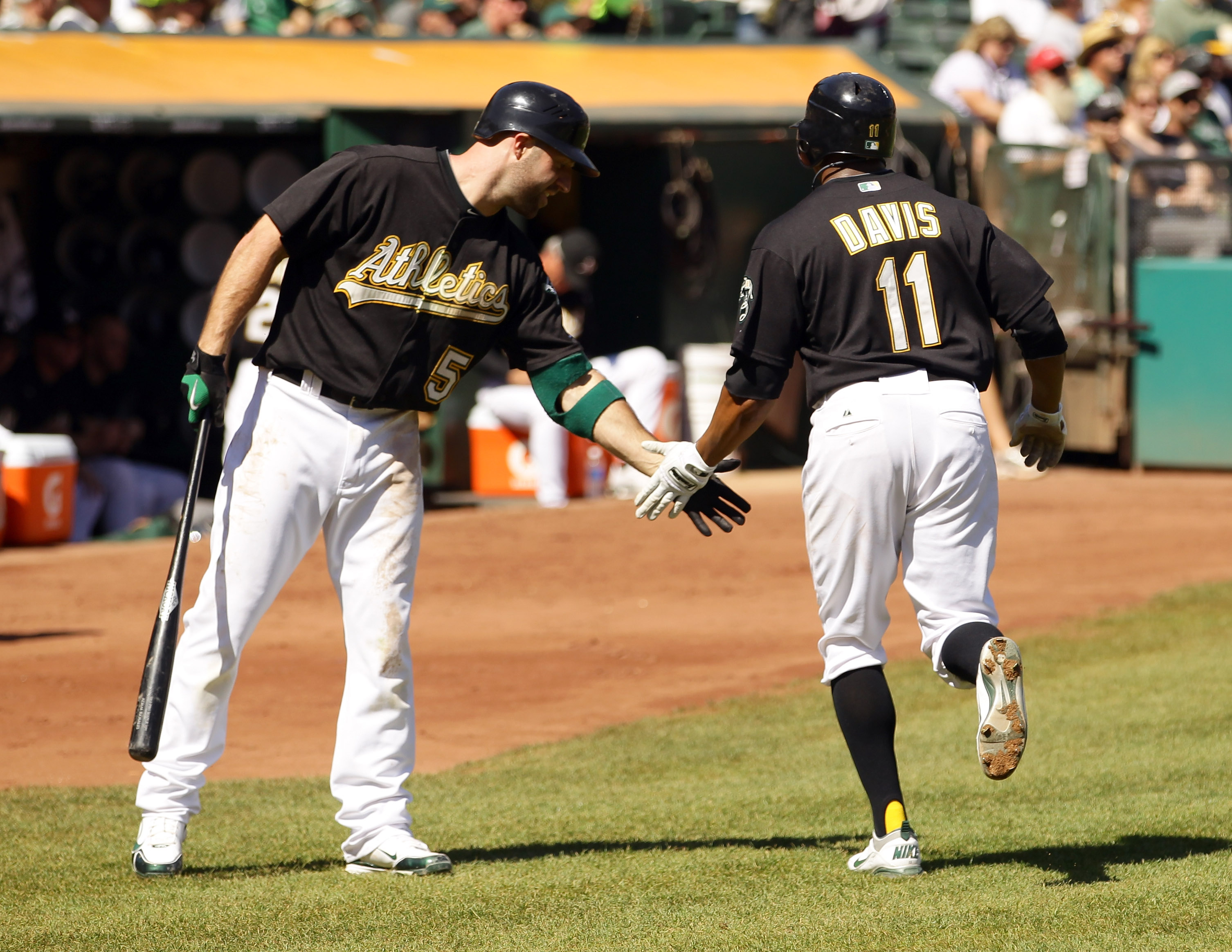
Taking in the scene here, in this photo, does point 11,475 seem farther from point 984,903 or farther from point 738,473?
point 984,903

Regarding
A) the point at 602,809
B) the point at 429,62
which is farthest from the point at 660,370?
the point at 602,809

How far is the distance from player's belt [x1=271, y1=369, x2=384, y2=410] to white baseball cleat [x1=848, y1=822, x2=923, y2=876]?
5.62 ft

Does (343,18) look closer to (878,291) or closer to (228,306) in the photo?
(228,306)

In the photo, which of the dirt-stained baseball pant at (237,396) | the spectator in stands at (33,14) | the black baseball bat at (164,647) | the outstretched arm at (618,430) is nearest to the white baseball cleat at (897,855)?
the outstretched arm at (618,430)

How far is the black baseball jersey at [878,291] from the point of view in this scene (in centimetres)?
417

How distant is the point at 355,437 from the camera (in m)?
4.44

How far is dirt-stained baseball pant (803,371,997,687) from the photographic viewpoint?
4.14m

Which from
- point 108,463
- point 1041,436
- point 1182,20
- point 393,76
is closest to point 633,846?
point 1041,436

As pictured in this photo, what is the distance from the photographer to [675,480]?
4.50 meters

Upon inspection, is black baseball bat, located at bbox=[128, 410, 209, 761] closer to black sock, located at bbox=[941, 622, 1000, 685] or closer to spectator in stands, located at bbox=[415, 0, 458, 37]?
black sock, located at bbox=[941, 622, 1000, 685]

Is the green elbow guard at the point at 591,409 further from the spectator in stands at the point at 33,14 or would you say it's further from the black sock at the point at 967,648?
the spectator in stands at the point at 33,14

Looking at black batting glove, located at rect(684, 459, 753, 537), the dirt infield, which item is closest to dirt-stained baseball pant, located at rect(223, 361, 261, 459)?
the dirt infield

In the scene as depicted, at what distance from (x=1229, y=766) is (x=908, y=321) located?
2152 mm

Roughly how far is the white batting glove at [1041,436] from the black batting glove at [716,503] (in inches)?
30.2
